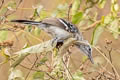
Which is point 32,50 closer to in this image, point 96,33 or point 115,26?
point 96,33

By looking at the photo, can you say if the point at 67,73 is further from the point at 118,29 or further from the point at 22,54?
the point at 118,29

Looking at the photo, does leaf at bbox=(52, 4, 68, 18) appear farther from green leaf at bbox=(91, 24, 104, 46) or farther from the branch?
the branch

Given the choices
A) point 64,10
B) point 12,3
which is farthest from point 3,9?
point 64,10

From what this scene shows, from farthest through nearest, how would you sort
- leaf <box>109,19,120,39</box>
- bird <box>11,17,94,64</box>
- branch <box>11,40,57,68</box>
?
bird <box>11,17,94,64</box>, leaf <box>109,19,120,39</box>, branch <box>11,40,57,68</box>

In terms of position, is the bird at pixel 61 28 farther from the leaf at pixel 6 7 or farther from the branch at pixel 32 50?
the branch at pixel 32 50

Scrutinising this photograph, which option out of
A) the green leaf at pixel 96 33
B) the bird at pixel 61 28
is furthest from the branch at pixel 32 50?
the bird at pixel 61 28

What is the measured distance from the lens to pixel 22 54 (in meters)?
3.18

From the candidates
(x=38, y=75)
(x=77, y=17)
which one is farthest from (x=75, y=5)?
(x=38, y=75)

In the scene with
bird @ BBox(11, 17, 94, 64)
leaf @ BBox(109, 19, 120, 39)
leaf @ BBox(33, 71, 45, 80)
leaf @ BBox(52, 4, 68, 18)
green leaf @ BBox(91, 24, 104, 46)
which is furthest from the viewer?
leaf @ BBox(52, 4, 68, 18)

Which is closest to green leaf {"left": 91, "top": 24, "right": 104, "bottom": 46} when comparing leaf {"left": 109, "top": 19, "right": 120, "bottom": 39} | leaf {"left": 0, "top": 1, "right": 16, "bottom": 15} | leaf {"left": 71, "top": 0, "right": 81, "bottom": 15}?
leaf {"left": 109, "top": 19, "right": 120, "bottom": 39}

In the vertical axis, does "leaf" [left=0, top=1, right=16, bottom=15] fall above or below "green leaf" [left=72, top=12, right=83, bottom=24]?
above

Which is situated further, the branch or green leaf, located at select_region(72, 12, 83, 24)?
green leaf, located at select_region(72, 12, 83, 24)

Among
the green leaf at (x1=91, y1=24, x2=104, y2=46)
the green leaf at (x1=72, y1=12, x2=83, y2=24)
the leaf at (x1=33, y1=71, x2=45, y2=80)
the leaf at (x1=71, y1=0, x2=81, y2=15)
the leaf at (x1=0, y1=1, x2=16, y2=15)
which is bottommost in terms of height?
the leaf at (x1=33, y1=71, x2=45, y2=80)

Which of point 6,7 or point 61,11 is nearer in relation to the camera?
point 6,7
